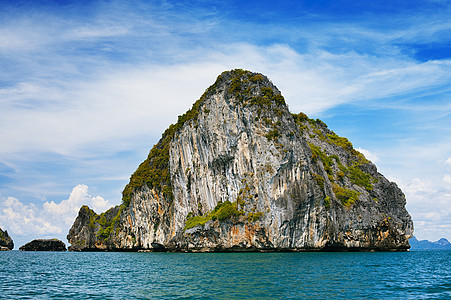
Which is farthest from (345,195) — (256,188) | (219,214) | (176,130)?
(176,130)

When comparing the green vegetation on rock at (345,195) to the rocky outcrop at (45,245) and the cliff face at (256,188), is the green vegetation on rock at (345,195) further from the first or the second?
the rocky outcrop at (45,245)

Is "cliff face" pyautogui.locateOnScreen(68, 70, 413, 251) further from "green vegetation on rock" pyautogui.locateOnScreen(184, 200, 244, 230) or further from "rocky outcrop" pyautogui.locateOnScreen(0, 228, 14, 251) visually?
"rocky outcrop" pyautogui.locateOnScreen(0, 228, 14, 251)

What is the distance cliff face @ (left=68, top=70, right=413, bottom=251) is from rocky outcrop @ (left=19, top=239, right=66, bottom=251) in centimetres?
4563

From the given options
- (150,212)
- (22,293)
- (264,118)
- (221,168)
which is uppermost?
(264,118)

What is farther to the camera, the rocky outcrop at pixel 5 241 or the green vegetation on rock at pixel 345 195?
the rocky outcrop at pixel 5 241

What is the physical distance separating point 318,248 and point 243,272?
111ft

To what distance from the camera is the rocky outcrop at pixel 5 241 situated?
132 meters

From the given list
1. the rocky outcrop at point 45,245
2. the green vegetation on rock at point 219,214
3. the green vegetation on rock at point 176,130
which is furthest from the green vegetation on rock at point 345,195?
the rocky outcrop at point 45,245

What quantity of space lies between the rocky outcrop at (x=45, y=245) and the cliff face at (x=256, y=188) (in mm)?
45625

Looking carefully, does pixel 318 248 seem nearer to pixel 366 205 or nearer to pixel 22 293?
pixel 366 205

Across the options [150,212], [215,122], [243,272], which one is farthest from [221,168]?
[243,272]

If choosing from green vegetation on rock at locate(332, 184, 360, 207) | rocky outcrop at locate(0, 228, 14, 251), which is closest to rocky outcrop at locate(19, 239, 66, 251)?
rocky outcrop at locate(0, 228, 14, 251)

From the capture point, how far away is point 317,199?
2525 inches

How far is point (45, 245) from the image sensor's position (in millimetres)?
130250
